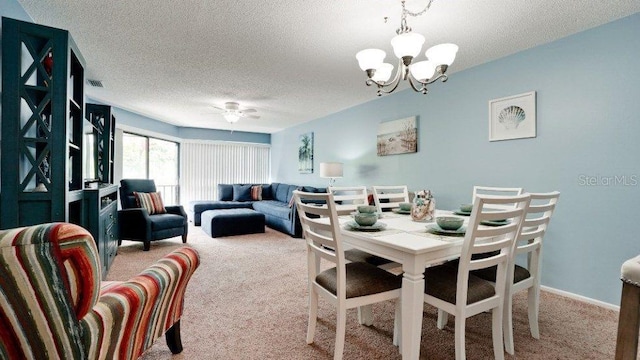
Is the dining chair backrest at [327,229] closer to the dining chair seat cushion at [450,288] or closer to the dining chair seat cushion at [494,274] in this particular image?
the dining chair seat cushion at [450,288]

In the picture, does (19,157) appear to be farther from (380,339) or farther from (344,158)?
(344,158)

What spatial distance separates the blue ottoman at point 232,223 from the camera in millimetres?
4738

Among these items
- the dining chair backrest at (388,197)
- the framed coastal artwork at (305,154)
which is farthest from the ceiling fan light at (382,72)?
the framed coastal artwork at (305,154)

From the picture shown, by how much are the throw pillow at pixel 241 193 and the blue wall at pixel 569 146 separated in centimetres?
443

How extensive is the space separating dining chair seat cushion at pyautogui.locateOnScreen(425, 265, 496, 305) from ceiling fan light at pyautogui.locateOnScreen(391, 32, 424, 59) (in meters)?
1.40

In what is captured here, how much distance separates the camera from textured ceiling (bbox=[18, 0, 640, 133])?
2.07 meters

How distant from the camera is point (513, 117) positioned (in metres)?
2.84

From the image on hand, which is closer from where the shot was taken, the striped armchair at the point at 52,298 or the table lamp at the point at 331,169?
the striped armchair at the point at 52,298

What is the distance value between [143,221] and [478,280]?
4.06m

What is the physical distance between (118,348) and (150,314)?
0.20m

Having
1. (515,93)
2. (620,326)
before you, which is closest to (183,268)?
(620,326)

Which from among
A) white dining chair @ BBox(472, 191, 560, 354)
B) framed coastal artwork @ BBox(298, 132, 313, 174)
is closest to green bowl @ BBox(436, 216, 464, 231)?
white dining chair @ BBox(472, 191, 560, 354)

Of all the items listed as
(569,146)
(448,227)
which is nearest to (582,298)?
(569,146)

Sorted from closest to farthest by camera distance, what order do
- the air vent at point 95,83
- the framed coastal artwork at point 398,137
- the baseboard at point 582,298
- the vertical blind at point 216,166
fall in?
the baseboard at point 582,298, the air vent at point 95,83, the framed coastal artwork at point 398,137, the vertical blind at point 216,166
